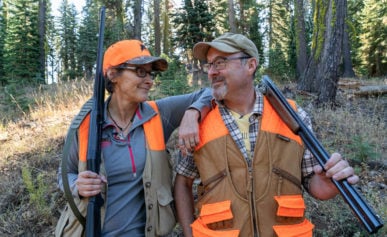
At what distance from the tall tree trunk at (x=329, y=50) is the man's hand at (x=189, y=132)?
267 inches

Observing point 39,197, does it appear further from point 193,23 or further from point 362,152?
point 193,23

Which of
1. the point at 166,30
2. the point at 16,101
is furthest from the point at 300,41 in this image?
the point at 16,101

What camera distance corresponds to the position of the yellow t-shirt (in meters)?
2.65

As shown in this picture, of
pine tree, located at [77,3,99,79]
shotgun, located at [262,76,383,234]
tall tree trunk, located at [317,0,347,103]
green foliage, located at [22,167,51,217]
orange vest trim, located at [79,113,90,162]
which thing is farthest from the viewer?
pine tree, located at [77,3,99,79]

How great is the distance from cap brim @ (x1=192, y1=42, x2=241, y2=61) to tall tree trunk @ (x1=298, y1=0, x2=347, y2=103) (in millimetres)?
6527

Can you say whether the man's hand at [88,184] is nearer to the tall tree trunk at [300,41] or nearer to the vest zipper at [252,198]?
the vest zipper at [252,198]

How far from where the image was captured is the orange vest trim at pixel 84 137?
2.71 meters

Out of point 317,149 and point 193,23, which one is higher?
point 193,23

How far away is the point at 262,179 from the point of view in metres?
2.50

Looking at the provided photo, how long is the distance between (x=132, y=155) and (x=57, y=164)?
4.15 meters

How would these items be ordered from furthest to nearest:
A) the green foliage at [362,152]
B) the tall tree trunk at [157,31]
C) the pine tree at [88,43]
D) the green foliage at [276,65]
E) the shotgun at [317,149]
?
the pine tree at [88,43], the tall tree trunk at [157,31], the green foliage at [276,65], the green foliage at [362,152], the shotgun at [317,149]

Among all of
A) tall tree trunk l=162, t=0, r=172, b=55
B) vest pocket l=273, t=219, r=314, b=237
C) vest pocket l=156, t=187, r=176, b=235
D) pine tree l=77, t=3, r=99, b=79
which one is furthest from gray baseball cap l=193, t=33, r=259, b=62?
pine tree l=77, t=3, r=99, b=79

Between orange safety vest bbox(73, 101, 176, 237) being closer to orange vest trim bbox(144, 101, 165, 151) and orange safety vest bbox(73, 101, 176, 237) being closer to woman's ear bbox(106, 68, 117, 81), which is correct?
orange vest trim bbox(144, 101, 165, 151)

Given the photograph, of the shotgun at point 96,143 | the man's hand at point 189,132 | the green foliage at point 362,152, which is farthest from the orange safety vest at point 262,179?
the green foliage at point 362,152
